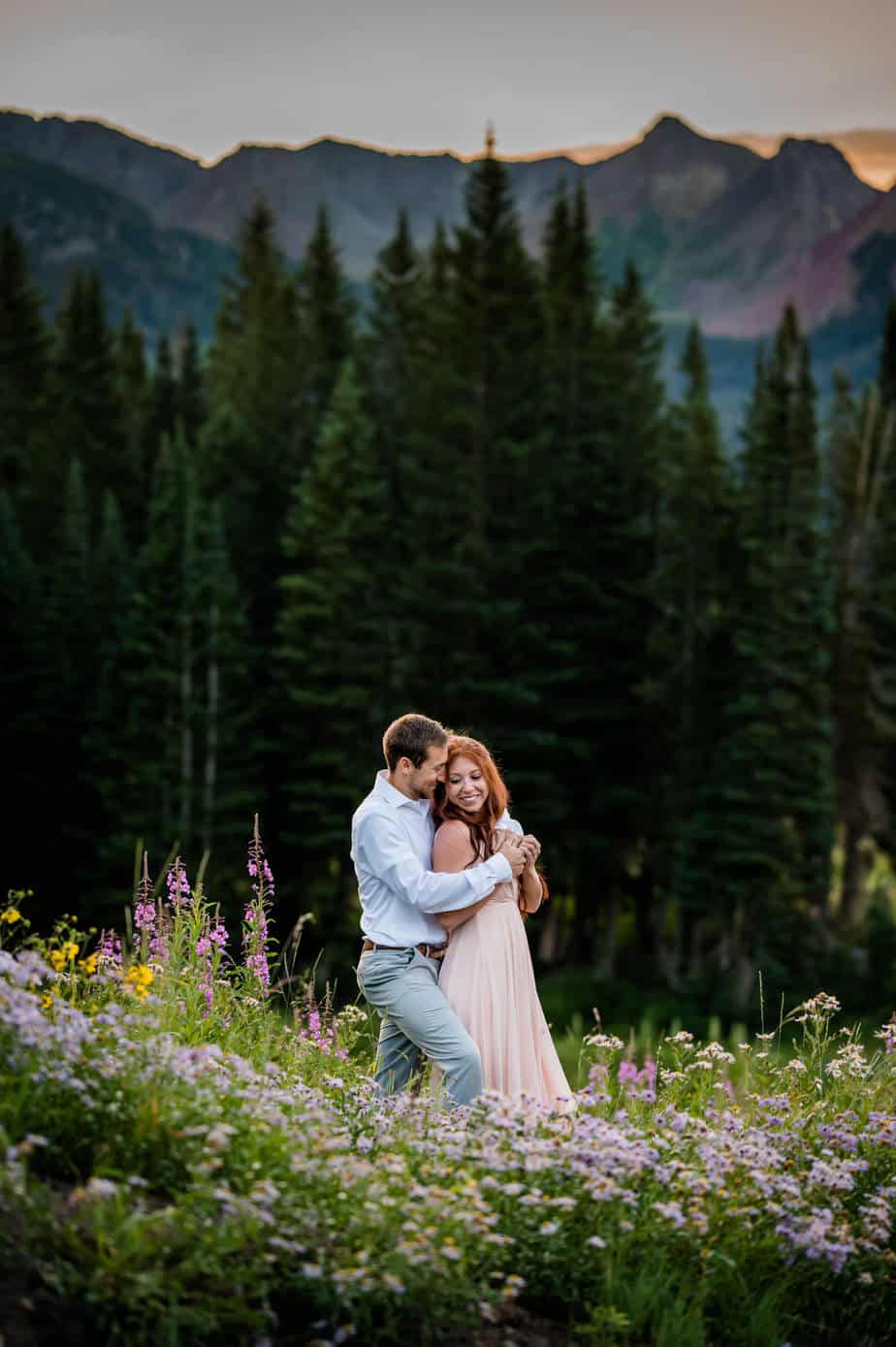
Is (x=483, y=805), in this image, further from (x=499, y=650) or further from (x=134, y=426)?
(x=134, y=426)

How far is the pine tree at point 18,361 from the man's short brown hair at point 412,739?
46.1 metres

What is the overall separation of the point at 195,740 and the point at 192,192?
439 feet

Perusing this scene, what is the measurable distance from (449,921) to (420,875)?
27 centimetres

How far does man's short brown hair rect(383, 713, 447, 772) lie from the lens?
5836 millimetres

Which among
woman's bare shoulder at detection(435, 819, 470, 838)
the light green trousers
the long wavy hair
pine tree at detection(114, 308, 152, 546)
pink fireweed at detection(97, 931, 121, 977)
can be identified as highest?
pine tree at detection(114, 308, 152, 546)

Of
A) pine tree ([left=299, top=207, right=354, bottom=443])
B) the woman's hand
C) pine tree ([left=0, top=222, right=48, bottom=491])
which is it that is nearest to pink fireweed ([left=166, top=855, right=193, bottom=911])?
the woman's hand

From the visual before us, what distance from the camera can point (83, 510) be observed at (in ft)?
143

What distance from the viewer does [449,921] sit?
589 centimetres

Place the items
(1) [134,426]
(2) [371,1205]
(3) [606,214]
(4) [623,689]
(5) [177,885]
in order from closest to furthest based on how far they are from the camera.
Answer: (2) [371,1205], (5) [177,885], (4) [623,689], (1) [134,426], (3) [606,214]

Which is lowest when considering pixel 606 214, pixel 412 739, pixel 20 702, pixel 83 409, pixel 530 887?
pixel 20 702

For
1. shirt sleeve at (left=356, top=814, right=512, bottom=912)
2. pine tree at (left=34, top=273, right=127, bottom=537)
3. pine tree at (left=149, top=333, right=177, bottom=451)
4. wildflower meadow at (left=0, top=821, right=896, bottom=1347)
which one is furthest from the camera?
pine tree at (left=149, top=333, right=177, bottom=451)

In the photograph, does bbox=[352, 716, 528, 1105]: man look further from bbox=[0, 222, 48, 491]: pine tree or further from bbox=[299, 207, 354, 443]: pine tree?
bbox=[0, 222, 48, 491]: pine tree

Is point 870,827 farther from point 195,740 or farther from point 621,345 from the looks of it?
point 195,740

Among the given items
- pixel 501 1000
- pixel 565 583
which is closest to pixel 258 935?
pixel 501 1000
